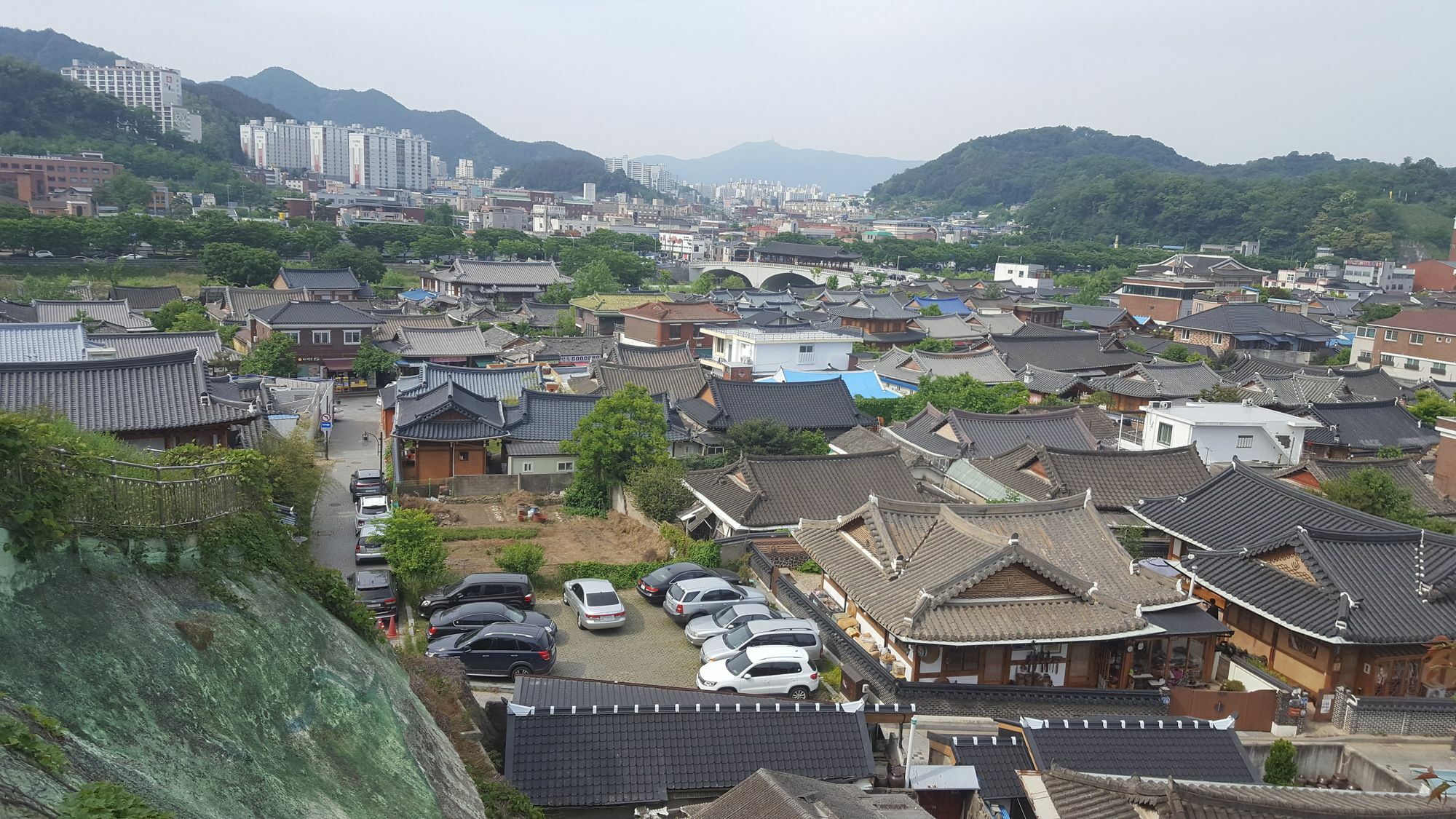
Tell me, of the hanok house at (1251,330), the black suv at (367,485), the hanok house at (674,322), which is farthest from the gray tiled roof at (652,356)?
the hanok house at (1251,330)

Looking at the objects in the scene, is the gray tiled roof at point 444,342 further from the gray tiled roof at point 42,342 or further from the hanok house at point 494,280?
the gray tiled roof at point 42,342

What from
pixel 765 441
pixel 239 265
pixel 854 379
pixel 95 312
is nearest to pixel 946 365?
pixel 854 379

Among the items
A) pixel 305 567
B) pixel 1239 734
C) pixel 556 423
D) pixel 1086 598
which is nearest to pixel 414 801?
pixel 305 567

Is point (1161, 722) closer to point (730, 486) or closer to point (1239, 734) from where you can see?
point (1239, 734)

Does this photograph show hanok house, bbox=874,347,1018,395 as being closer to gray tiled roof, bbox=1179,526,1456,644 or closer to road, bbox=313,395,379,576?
road, bbox=313,395,379,576

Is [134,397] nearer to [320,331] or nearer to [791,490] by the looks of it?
[791,490]

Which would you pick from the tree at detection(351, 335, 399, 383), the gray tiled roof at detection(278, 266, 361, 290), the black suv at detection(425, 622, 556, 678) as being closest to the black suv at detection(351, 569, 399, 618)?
the black suv at detection(425, 622, 556, 678)
